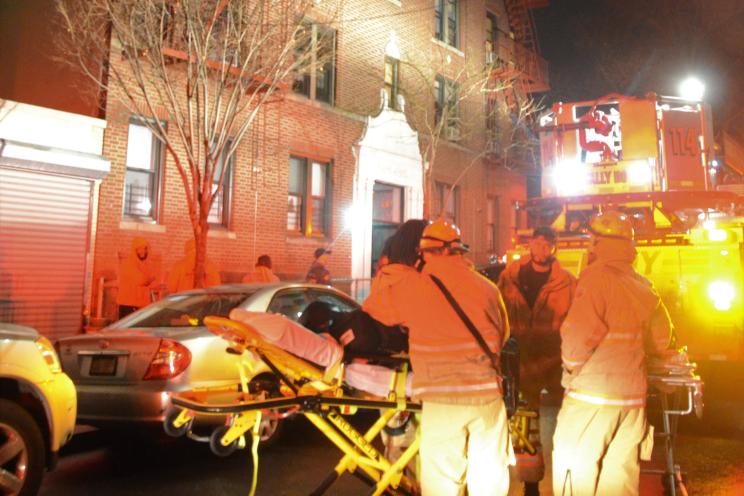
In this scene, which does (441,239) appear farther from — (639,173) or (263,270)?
(263,270)

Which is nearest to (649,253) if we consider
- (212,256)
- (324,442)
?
(324,442)

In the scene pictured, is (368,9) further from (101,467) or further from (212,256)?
(101,467)

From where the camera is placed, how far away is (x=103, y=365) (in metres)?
5.51

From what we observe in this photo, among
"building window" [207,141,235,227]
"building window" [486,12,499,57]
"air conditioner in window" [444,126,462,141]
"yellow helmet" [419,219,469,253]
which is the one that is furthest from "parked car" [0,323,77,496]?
"building window" [486,12,499,57]

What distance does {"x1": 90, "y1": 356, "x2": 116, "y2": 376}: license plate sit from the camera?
5.47 meters

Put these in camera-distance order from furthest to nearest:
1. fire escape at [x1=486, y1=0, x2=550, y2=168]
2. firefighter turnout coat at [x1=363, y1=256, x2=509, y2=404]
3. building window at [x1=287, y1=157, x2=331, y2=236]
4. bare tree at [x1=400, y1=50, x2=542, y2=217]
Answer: fire escape at [x1=486, y1=0, x2=550, y2=168] < bare tree at [x1=400, y1=50, x2=542, y2=217] < building window at [x1=287, y1=157, x2=331, y2=236] < firefighter turnout coat at [x1=363, y1=256, x2=509, y2=404]

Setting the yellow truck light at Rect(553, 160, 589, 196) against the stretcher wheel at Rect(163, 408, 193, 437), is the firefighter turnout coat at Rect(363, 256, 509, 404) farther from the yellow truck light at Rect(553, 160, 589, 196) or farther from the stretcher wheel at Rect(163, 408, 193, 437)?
the yellow truck light at Rect(553, 160, 589, 196)

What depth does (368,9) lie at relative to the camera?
53.9 ft

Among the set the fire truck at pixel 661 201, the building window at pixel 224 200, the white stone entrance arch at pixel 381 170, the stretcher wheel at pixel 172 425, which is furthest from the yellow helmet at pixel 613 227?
the white stone entrance arch at pixel 381 170

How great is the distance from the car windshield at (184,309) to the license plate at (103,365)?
2.08ft

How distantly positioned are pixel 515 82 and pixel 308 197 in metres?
10.2

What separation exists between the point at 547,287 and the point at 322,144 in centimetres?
1029

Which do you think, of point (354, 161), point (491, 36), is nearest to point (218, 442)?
point (354, 161)

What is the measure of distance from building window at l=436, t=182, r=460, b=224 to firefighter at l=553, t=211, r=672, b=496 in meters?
14.4
